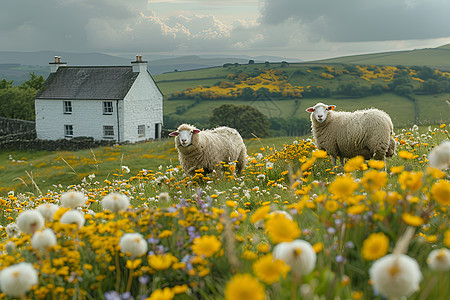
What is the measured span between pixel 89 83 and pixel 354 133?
4472 centimetres

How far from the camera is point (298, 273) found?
2.29 metres

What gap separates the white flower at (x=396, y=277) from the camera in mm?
1971

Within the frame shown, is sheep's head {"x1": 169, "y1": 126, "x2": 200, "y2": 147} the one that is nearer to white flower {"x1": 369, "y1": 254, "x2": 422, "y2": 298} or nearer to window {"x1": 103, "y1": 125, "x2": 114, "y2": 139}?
white flower {"x1": 369, "y1": 254, "x2": 422, "y2": 298}

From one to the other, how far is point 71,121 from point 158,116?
34.0ft

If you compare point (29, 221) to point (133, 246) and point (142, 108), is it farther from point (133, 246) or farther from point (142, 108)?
point (142, 108)

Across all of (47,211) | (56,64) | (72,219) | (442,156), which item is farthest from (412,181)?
(56,64)

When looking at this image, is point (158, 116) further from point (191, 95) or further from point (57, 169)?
point (191, 95)

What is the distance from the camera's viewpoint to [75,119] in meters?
50.1

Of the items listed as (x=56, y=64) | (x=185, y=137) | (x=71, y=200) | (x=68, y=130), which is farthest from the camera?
(x=56, y=64)

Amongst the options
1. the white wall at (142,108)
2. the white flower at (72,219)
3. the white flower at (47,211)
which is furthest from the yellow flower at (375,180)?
the white wall at (142,108)

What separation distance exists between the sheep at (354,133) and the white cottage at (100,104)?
3877cm

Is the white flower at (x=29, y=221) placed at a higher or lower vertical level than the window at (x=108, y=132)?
higher

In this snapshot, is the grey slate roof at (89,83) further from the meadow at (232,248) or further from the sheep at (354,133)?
the meadow at (232,248)

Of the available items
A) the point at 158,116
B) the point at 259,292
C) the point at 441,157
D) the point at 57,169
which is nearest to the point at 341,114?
the point at 441,157
